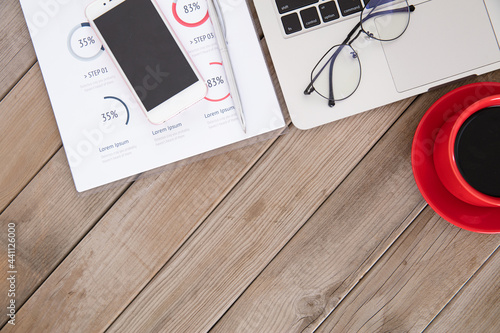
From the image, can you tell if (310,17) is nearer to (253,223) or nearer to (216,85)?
(216,85)

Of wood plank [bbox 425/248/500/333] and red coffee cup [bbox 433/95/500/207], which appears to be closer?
red coffee cup [bbox 433/95/500/207]

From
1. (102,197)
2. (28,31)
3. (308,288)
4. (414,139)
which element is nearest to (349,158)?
(414,139)

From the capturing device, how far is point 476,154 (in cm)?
46

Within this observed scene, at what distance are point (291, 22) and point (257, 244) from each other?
0.34m

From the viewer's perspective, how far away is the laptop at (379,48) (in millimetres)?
527

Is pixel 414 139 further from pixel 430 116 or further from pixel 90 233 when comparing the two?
pixel 90 233

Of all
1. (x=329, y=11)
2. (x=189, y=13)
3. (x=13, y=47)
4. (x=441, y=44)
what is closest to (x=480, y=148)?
(x=441, y=44)

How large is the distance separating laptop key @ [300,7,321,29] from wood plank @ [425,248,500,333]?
1.45 ft

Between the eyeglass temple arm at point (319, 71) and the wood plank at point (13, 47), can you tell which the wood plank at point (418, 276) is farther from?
the wood plank at point (13, 47)

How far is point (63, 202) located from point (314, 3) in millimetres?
482

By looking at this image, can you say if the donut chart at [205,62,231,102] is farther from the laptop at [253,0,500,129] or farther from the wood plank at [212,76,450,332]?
the wood plank at [212,76,450,332]

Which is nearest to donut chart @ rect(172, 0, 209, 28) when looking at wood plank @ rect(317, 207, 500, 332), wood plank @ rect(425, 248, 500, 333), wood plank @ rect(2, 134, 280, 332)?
wood plank @ rect(2, 134, 280, 332)

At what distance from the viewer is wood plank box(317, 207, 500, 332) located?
1.83ft

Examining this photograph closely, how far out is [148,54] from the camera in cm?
53
